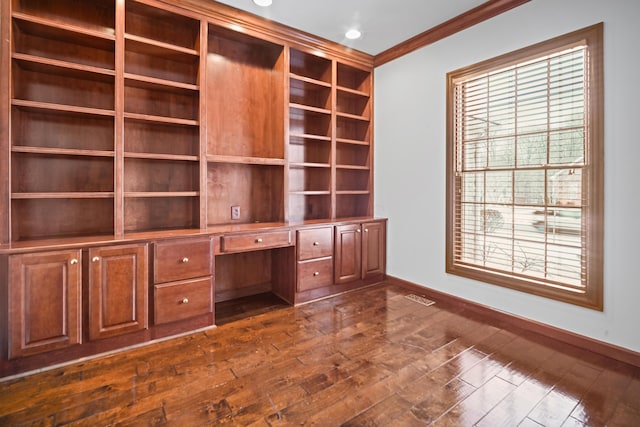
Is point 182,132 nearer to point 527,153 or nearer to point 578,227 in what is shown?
point 527,153

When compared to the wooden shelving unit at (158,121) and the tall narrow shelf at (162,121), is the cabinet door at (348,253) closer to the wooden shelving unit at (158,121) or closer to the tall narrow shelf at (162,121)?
the wooden shelving unit at (158,121)

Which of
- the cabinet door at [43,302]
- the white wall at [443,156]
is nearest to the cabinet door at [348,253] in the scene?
the white wall at [443,156]

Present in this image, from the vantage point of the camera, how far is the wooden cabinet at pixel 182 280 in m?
2.48

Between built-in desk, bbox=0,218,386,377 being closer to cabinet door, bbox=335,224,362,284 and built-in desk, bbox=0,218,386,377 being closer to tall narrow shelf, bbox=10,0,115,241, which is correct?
cabinet door, bbox=335,224,362,284

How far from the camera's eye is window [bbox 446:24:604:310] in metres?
2.37

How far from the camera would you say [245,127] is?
3445 millimetres

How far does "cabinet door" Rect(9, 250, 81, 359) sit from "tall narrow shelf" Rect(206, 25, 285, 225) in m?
1.34

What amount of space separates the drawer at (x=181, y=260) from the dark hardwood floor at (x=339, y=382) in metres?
0.50

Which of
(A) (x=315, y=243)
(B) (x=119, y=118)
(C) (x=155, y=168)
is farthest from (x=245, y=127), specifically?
(A) (x=315, y=243)

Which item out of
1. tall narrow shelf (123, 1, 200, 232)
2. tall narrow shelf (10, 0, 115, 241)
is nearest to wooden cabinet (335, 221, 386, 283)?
tall narrow shelf (123, 1, 200, 232)

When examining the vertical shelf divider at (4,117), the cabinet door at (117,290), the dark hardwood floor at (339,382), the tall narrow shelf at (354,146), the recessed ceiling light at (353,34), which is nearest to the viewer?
the dark hardwood floor at (339,382)

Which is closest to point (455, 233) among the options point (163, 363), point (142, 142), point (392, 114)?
point (392, 114)

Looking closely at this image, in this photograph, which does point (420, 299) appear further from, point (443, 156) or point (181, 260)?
point (181, 260)

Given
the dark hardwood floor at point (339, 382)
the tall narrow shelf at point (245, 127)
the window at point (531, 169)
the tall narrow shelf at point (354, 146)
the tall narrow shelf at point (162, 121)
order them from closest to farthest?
the dark hardwood floor at point (339, 382) → the window at point (531, 169) → the tall narrow shelf at point (162, 121) → the tall narrow shelf at point (245, 127) → the tall narrow shelf at point (354, 146)
